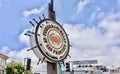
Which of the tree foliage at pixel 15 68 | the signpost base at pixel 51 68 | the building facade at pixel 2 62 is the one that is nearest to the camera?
the signpost base at pixel 51 68

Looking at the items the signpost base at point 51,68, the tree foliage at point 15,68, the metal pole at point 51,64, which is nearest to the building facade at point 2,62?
the tree foliage at point 15,68

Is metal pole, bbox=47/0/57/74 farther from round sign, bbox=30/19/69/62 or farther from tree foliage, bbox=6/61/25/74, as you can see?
tree foliage, bbox=6/61/25/74

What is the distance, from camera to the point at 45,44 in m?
12.6

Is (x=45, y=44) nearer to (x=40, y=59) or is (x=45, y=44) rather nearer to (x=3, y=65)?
(x=40, y=59)

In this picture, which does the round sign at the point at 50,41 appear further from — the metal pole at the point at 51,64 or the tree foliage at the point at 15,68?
the tree foliage at the point at 15,68

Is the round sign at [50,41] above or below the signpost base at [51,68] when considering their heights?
above

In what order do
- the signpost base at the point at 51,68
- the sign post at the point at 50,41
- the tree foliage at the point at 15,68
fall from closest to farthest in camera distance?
the sign post at the point at 50,41, the signpost base at the point at 51,68, the tree foliage at the point at 15,68

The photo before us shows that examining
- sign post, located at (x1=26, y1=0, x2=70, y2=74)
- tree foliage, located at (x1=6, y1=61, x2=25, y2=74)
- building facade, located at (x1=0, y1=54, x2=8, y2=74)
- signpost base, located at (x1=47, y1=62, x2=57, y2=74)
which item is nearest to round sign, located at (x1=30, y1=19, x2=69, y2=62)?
sign post, located at (x1=26, y1=0, x2=70, y2=74)

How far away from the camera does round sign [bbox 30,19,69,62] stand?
1230 centimetres

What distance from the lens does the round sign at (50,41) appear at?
12.3 metres

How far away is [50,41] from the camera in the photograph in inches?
510

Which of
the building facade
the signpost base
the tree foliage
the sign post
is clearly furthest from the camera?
the building facade

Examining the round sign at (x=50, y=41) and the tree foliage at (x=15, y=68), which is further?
the tree foliage at (x=15, y=68)

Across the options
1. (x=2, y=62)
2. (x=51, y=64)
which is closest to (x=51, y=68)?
(x=51, y=64)
